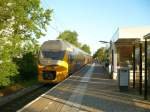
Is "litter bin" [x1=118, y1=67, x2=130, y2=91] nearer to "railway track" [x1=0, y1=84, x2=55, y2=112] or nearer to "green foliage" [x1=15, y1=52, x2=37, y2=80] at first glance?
"railway track" [x1=0, y1=84, x2=55, y2=112]

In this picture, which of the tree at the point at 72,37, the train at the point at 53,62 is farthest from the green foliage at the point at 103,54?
the train at the point at 53,62

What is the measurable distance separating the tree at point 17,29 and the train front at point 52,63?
259 inches

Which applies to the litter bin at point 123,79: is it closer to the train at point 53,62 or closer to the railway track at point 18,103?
the railway track at point 18,103

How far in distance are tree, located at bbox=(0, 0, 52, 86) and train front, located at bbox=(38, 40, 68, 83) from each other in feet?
21.5

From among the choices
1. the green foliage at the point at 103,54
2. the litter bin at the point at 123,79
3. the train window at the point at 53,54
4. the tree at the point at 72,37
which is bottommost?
the litter bin at the point at 123,79

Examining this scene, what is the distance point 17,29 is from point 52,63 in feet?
26.8

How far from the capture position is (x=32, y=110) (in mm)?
12953

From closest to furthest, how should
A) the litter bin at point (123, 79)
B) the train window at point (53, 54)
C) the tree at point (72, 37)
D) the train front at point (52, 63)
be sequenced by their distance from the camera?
the litter bin at point (123, 79), the train front at point (52, 63), the train window at point (53, 54), the tree at point (72, 37)

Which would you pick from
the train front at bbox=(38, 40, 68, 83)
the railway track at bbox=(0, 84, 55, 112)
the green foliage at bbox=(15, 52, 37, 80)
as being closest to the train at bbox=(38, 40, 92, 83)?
the train front at bbox=(38, 40, 68, 83)

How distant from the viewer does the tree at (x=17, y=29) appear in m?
15.3

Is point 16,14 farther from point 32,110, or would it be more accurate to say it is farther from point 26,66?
point 26,66

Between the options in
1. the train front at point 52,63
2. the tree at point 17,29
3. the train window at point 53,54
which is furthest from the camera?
the train window at point 53,54

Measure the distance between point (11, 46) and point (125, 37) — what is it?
1074 centimetres

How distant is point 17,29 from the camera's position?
1695 cm
